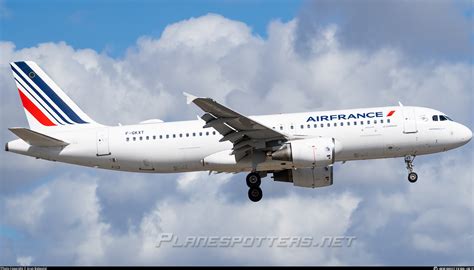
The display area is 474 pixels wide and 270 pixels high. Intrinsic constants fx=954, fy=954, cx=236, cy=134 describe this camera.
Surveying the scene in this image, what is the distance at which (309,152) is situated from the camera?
54.6 meters

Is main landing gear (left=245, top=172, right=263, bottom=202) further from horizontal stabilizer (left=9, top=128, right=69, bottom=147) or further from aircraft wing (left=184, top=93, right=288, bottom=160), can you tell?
horizontal stabilizer (left=9, top=128, right=69, bottom=147)

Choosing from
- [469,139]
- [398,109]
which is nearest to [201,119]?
[398,109]

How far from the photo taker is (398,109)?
56.8 metres

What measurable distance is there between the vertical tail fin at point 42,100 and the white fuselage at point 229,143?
1.76 m

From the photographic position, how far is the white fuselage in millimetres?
55781

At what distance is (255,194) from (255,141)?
3.62 meters

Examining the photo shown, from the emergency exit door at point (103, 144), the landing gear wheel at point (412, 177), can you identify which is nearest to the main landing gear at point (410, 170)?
the landing gear wheel at point (412, 177)

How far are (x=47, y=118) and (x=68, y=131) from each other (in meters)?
2.00

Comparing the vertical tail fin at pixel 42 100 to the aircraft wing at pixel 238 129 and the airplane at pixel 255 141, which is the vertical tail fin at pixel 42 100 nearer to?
the airplane at pixel 255 141

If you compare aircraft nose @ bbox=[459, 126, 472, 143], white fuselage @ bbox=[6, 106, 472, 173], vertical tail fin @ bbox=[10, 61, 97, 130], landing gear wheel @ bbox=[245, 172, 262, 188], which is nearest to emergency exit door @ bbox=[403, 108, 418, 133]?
white fuselage @ bbox=[6, 106, 472, 173]

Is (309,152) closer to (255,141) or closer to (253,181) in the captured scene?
(255,141)

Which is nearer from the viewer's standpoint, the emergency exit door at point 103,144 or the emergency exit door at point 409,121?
the emergency exit door at point 409,121

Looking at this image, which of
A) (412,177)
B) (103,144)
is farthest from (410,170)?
(103,144)

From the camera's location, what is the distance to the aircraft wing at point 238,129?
52956 mm
